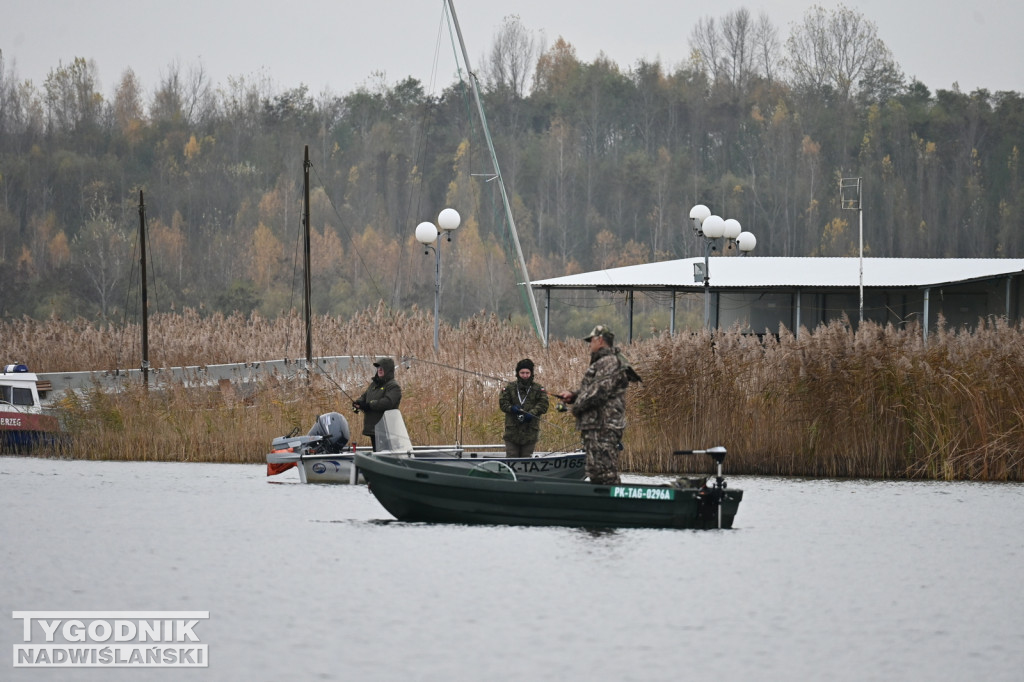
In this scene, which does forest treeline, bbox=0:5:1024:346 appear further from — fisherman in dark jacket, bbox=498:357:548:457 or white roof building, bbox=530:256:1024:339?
fisherman in dark jacket, bbox=498:357:548:457

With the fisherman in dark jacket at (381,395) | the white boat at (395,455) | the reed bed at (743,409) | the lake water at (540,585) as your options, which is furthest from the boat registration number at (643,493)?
the reed bed at (743,409)

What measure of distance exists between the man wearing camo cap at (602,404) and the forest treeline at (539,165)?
222 feet

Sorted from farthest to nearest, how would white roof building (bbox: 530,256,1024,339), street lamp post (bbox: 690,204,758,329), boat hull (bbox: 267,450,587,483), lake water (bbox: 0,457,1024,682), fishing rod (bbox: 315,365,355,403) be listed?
1. white roof building (bbox: 530,256,1024,339)
2. street lamp post (bbox: 690,204,758,329)
3. fishing rod (bbox: 315,365,355,403)
4. boat hull (bbox: 267,450,587,483)
5. lake water (bbox: 0,457,1024,682)

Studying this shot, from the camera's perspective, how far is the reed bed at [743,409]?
2355 cm

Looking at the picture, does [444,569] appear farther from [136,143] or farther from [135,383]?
[136,143]

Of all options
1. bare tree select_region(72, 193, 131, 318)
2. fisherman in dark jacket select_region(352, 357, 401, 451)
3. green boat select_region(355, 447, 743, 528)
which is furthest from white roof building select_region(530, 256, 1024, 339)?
bare tree select_region(72, 193, 131, 318)

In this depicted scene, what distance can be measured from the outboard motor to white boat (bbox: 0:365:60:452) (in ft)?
21.7

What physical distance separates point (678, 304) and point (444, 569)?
65.0m

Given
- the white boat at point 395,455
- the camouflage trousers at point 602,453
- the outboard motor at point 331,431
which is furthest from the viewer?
the outboard motor at point 331,431

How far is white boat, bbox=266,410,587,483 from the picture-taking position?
65.9 ft

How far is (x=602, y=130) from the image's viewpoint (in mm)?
96312

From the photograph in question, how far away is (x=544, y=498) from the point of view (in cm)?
1759

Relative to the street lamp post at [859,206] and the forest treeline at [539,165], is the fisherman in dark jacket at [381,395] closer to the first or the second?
the street lamp post at [859,206]

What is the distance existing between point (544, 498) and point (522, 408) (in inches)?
123
